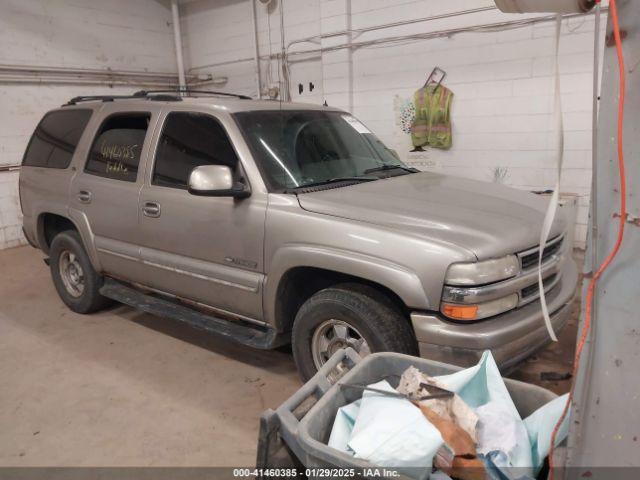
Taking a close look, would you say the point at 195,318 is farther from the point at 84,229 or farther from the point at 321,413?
the point at 321,413

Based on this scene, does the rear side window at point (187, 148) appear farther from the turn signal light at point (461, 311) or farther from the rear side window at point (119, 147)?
the turn signal light at point (461, 311)

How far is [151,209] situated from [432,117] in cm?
442

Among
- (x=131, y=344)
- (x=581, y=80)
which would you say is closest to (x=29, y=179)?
(x=131, y=344)

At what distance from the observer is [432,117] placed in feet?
21.7

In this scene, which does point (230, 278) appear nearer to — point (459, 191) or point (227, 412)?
point (227, 412)

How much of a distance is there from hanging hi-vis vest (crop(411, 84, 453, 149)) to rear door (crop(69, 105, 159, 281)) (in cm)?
413

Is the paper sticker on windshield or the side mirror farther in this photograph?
the paper sticker on windshield

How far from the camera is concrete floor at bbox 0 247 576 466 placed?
2.63 metres

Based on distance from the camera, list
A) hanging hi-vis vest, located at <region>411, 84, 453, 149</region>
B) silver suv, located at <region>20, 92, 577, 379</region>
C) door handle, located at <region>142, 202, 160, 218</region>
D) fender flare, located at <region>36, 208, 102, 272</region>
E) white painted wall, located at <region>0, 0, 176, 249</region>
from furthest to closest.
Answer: white painted wall, located at <region>0, 0, 176, 249</region> → hanging hi-vis vest, located at <region>411, 84, 453, 149</region> → fender flare, located at <region>36, 208, 102, 272</region> → door handle, located at <region>142, 202, 160, 218</region> → silver suv, located at <region>20, 92, 577, 379</region>

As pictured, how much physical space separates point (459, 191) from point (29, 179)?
3.86m

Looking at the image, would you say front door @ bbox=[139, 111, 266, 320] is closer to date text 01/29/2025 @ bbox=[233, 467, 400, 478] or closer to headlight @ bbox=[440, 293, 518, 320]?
headlight @ bbox=[440, 293, 518, 320]

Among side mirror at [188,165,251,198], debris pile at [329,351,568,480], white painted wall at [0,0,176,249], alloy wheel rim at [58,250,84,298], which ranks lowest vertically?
alloy wheel rim at [58,250,84,298]

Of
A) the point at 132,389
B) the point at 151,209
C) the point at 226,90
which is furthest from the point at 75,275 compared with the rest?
the point at 226,90

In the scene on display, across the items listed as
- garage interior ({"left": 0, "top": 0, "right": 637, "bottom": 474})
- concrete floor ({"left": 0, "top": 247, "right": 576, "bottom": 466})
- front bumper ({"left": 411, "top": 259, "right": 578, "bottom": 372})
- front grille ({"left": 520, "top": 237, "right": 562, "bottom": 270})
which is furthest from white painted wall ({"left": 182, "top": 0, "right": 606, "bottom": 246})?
front bumper ({"left": 411, "top": 259, "right": 578, "bottom": 372})
